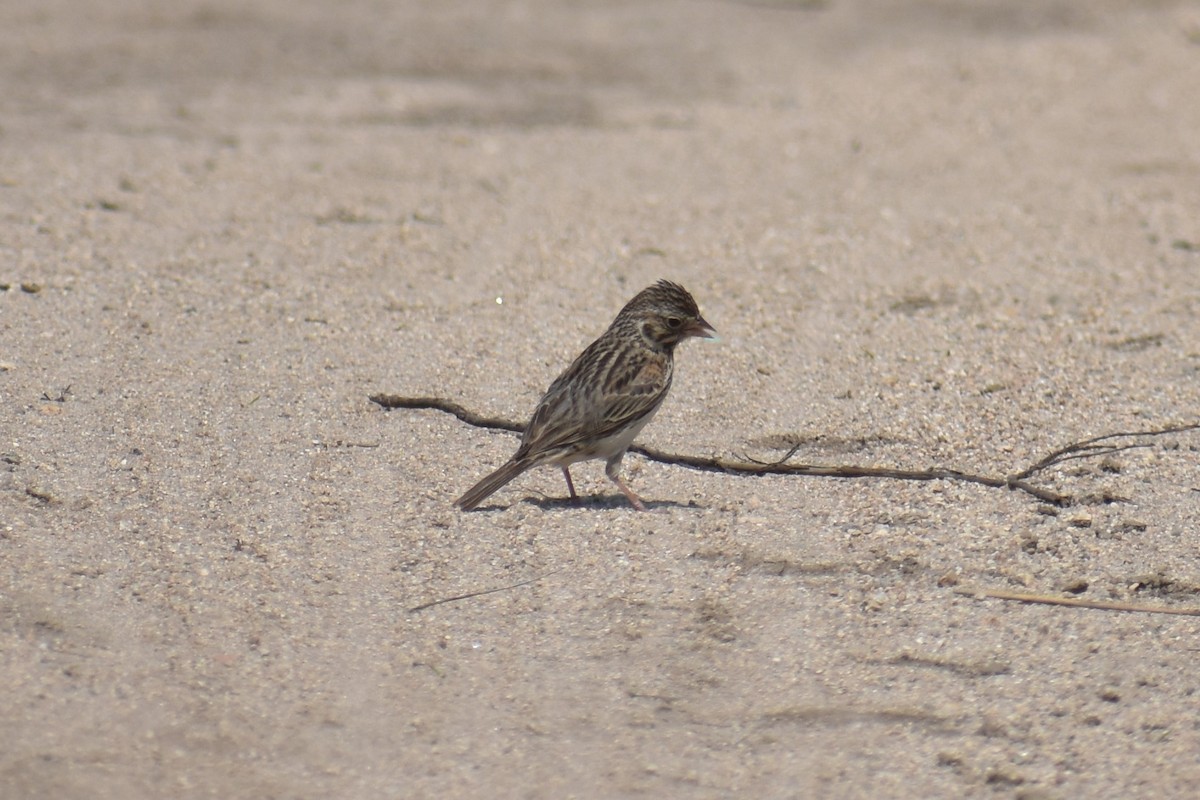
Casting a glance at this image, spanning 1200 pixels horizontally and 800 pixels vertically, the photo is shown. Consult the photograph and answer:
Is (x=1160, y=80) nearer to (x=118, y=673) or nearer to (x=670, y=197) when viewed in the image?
→ (x=670, y=197)

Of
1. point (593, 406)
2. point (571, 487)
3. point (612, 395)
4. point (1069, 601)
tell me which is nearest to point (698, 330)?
point (612, 395)

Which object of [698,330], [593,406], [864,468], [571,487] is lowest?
[571,487]

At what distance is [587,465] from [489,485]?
1.05 m

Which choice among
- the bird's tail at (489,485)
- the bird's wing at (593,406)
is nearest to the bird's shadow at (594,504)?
the bird's tail at (489,485)

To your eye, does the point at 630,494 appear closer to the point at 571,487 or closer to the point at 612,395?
the point at 571,487

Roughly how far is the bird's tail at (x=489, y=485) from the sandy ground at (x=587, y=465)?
7cm

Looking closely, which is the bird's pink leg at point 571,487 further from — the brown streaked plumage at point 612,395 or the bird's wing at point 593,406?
the bird's wing at point 593,406

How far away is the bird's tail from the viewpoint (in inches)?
239

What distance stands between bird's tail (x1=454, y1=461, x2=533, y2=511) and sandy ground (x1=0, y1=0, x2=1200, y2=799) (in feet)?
0.22

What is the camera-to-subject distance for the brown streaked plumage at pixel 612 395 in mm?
6180

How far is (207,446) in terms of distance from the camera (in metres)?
6.54

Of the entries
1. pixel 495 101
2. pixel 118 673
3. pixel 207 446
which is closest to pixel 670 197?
pixel 495 101

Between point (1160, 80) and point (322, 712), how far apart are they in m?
11.1

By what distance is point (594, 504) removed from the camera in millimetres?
Result: 6414
